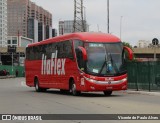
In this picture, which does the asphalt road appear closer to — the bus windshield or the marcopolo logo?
the bus windshield

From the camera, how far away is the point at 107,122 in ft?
41.9

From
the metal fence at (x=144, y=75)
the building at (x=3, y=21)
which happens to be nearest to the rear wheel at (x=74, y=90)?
the metal fence at (x=144, y=75)

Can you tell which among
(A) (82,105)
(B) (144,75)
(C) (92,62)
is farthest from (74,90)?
(A) (82,105)

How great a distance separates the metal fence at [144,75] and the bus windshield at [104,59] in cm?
473

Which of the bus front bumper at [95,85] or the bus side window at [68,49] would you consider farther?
the bus side window at [68,49]

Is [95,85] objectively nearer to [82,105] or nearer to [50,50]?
[82,105]

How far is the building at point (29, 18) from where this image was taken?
427ft

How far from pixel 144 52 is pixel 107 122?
358ft

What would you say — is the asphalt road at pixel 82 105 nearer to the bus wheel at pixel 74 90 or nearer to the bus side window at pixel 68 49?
the bus wheel at pixel 74 90

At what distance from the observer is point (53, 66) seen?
29.9m

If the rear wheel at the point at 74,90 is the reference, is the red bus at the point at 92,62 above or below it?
above

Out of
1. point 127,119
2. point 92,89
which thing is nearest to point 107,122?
point 127,119

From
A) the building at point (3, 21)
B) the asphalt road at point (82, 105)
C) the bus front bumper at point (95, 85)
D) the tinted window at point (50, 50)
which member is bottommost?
the asphalt road at point (82, 105)

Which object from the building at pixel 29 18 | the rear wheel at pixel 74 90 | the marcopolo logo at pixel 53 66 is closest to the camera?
the rear wheel at pixel 74 90
